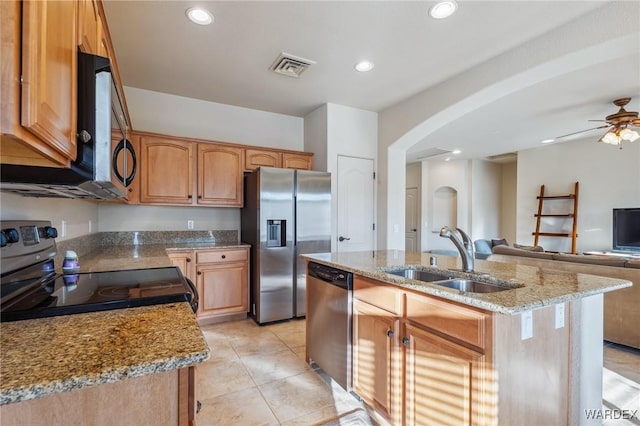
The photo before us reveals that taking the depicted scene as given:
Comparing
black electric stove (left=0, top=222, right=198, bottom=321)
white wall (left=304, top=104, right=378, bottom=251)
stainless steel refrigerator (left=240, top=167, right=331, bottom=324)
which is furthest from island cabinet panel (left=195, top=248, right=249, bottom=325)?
black electric stove (left=0, top=222, right=198, bottom=321)

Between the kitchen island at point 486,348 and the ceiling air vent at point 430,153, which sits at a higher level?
the ceiling air vent at point 430,153

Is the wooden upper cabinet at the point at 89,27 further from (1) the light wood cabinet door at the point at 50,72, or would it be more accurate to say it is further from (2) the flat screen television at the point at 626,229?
(2) the flat screen television at the point at 626,229

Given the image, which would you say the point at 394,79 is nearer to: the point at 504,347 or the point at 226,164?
the point at 226,164

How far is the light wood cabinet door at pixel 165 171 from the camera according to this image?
Result: 3.30 meters

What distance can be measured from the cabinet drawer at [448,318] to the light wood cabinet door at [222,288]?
7.91 ft

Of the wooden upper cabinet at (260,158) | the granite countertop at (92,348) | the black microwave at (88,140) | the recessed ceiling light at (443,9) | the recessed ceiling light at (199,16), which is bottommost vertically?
the granite countertop at (92,348)

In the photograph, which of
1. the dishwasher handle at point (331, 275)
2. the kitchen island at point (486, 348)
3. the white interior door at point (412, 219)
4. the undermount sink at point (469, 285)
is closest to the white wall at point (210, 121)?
the dishwasher handle at point (331, 275)

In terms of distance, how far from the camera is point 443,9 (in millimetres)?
2143

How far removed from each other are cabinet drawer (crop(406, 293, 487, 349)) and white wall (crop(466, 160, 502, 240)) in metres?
6.51

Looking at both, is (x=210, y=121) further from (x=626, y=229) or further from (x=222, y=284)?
(x=626, y=229)

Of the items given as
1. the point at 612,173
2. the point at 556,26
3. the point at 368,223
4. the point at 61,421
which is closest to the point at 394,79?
the point at 556,26

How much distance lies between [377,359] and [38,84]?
1882mm

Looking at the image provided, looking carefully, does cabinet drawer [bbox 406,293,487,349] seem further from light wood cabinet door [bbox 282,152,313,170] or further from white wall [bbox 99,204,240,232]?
white wall [bbox 99,204,240,232]

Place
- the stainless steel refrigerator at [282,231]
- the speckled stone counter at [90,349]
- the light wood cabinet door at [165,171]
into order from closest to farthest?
1. the speckled stone counter at [90,349]
2. the light wood cabinet door at [165,171]
3. the stainless steel refrigerator at [282,231]
